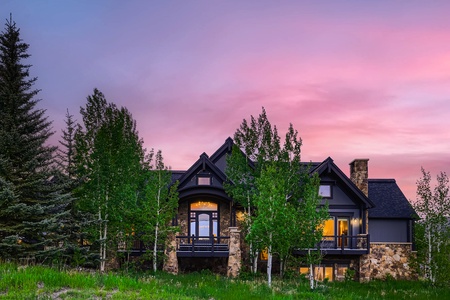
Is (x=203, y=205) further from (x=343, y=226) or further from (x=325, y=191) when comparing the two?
(x=343, y=226)

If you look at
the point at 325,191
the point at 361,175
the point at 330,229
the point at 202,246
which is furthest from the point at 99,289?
the point at 361,175

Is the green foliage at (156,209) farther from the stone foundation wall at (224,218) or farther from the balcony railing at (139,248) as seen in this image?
the stone foundation wall at (224,218)

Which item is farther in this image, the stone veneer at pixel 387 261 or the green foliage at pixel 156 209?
the stone veneer at pixel 387 261

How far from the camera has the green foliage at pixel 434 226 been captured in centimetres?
2619

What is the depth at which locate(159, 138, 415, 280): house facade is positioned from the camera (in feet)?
102

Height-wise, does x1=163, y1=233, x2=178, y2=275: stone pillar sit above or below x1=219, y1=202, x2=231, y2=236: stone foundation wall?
below

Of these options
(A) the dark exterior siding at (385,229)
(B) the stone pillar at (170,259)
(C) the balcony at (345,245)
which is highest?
Result: (A) the dark exterior siding at (385,229)

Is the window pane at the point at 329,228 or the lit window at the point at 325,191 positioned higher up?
the lit window at the point at 325,191

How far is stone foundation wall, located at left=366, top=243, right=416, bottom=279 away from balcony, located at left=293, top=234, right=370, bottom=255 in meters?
0.79

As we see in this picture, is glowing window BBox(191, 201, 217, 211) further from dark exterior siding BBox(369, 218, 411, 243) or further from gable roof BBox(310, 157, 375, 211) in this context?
dark exterior siding BBox(369, 218, 411, 243)

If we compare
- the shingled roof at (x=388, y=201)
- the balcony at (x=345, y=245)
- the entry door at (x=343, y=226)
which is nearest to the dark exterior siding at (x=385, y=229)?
the shingled roof at (x=388, y=201)

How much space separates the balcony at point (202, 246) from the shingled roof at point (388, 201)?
11.8 m

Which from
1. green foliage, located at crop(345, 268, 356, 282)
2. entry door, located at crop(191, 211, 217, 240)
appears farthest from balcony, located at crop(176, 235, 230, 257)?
green foliage, located at crop(345, 268, 356, 282)

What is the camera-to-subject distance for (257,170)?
2978 cm
